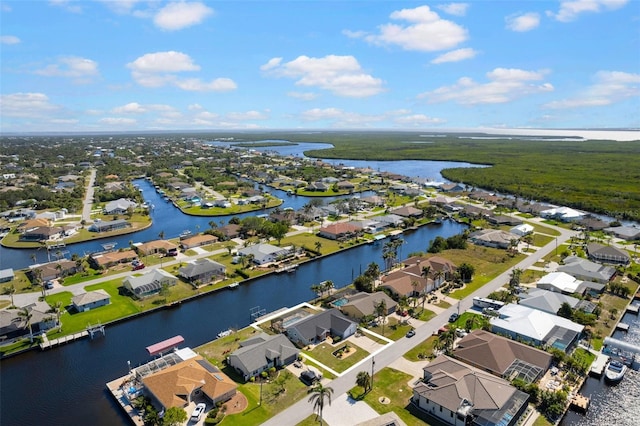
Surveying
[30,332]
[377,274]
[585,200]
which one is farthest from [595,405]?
[585,200]

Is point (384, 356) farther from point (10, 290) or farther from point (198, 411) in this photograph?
point (10, 290)

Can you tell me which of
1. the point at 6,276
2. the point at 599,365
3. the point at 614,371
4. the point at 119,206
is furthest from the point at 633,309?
the point at 119,206

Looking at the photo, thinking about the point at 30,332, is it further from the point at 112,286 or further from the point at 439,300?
the point at 439,300

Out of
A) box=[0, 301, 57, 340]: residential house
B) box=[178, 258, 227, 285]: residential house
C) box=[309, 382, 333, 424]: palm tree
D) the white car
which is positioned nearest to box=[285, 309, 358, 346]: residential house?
box=[309, 382, 333, 424]: palm tree

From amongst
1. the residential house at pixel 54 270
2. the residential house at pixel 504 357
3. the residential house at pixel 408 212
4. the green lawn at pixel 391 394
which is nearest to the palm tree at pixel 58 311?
the residential house at pixel 54 270

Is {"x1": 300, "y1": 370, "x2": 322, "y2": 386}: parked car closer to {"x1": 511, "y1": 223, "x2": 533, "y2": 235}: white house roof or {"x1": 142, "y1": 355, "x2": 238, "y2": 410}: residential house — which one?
{"x1": 142, "y1": 355, "x2": 238, "y2": 410}: residential house

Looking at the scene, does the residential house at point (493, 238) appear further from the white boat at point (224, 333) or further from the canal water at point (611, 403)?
the white boat at point (224, 333)
